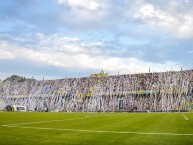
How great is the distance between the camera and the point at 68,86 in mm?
87562

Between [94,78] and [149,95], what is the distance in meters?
18.7

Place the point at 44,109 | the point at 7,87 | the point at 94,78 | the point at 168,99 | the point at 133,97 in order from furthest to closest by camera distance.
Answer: the point at 7,87
the point at 94,78
the point at 44,109
the point at 133,97
the point at 168,99

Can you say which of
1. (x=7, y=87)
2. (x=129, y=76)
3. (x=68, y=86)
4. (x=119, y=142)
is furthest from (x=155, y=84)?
(x=119, y=142)

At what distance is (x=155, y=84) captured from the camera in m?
Answer: 75.2

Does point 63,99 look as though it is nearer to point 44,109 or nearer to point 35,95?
point 44,109

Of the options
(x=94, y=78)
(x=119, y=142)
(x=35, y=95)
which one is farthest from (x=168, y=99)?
(x=119, y=142)

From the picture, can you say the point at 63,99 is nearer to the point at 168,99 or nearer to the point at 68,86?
the point at 68,86

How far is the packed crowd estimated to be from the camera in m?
70.2

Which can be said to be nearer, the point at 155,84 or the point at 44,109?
the point at 155,84

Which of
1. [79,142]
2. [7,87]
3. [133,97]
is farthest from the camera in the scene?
[7,87]

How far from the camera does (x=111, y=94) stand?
78938 mm

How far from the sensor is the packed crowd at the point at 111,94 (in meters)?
70.2

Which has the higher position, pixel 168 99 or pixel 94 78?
pixel 94 78

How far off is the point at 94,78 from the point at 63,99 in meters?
10.0
